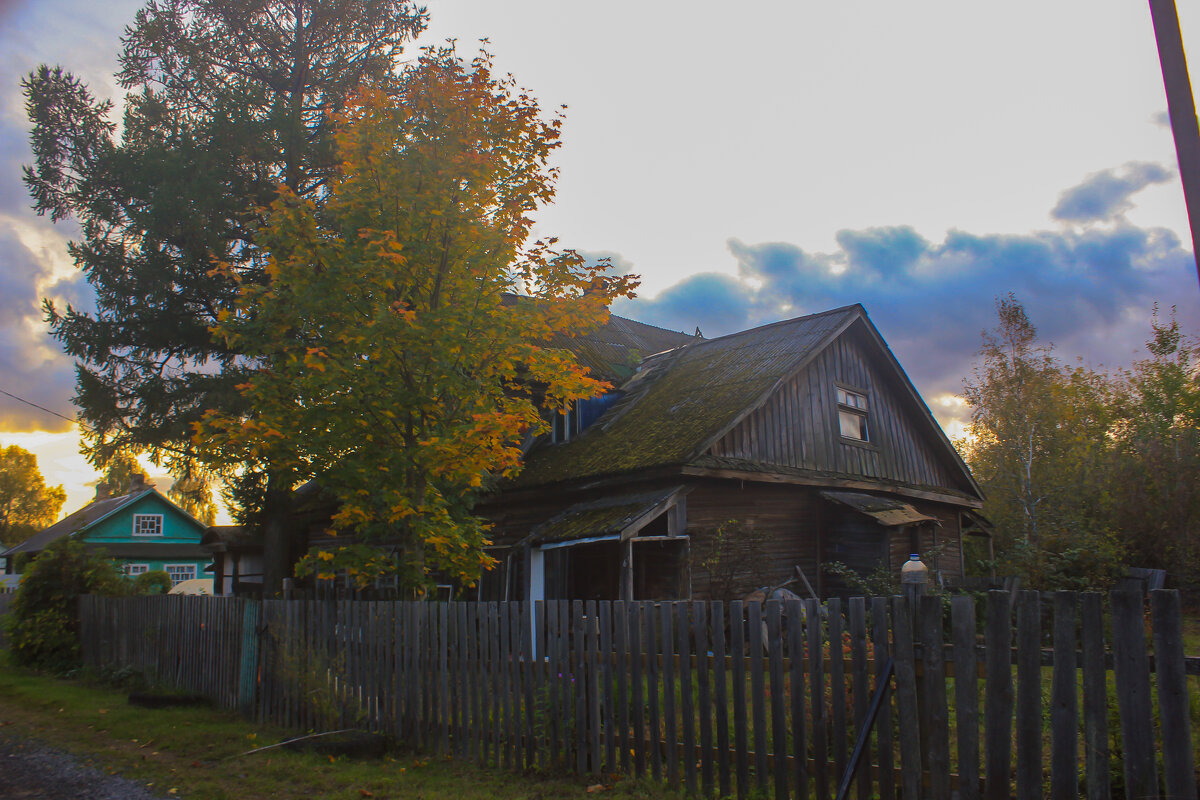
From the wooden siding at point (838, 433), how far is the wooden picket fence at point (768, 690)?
7739 millimetres

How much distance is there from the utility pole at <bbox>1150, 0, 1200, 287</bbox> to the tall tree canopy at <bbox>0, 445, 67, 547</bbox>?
255 ft

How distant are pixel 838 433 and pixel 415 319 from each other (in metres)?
11.7

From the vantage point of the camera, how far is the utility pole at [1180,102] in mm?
5066

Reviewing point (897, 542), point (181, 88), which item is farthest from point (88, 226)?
point (897, 542)

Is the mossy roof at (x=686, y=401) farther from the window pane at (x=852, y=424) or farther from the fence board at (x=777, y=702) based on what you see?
the fence board at (x=777, y=702)

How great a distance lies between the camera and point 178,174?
18.4 metres

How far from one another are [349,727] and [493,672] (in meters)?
2.37

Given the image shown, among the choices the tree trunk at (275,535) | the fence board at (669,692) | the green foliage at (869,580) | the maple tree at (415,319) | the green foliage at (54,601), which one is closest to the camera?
the fence board at (669,692)

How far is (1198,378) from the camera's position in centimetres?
2822

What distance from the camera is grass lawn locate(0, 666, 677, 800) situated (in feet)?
21.4

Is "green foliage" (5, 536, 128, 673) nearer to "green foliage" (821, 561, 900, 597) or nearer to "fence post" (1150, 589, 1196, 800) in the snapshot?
"green foliage" (821, 561, 900, 597)

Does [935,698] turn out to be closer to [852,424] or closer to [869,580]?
[869,580]

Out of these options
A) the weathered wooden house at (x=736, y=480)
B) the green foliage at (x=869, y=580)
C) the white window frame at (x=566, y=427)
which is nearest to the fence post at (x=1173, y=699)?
the weathered wooden house at (x=736, y=480)

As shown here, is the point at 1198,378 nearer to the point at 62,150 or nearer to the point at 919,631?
the point at 919,631
